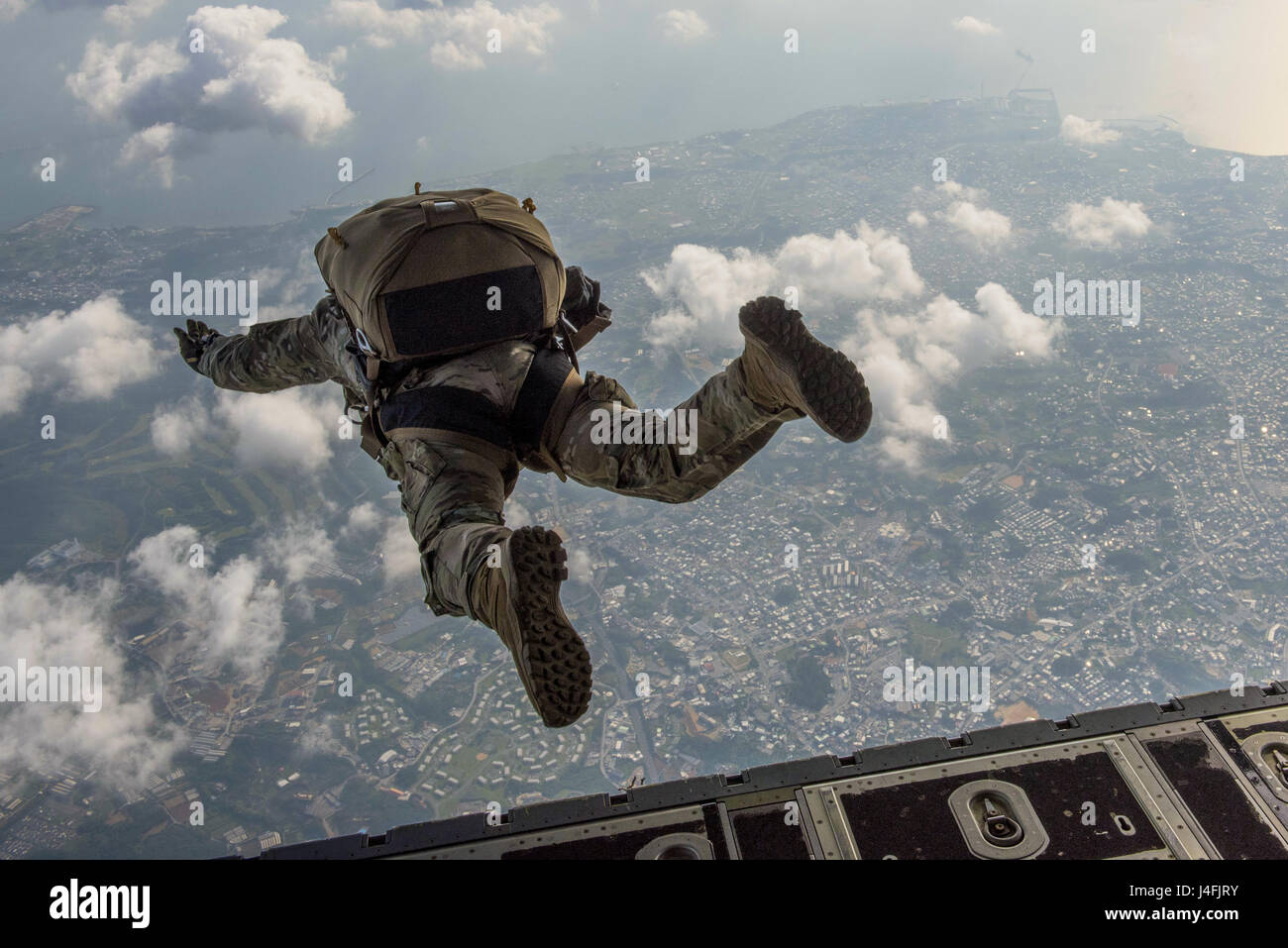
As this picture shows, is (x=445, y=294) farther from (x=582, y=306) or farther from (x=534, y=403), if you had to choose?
(x=582, y=306)

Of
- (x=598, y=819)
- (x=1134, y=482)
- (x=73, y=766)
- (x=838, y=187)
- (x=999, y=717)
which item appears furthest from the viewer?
(x=838, y=187)

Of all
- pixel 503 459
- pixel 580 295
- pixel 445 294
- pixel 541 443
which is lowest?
pixel 503 459

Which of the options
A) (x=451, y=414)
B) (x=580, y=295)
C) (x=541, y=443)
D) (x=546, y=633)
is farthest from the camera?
(x=580, y=295)

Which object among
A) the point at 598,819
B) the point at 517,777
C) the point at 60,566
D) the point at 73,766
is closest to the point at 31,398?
the point at 60,566

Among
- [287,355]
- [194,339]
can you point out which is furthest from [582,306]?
[194,339]

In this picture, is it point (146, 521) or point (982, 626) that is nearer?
point (982, 626)

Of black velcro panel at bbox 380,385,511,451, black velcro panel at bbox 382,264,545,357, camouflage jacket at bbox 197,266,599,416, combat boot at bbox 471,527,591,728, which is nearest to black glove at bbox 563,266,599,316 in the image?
camouflage jacket at bbox 197,266,599,416

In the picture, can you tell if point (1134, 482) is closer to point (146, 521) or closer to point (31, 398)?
point (146, 521)
